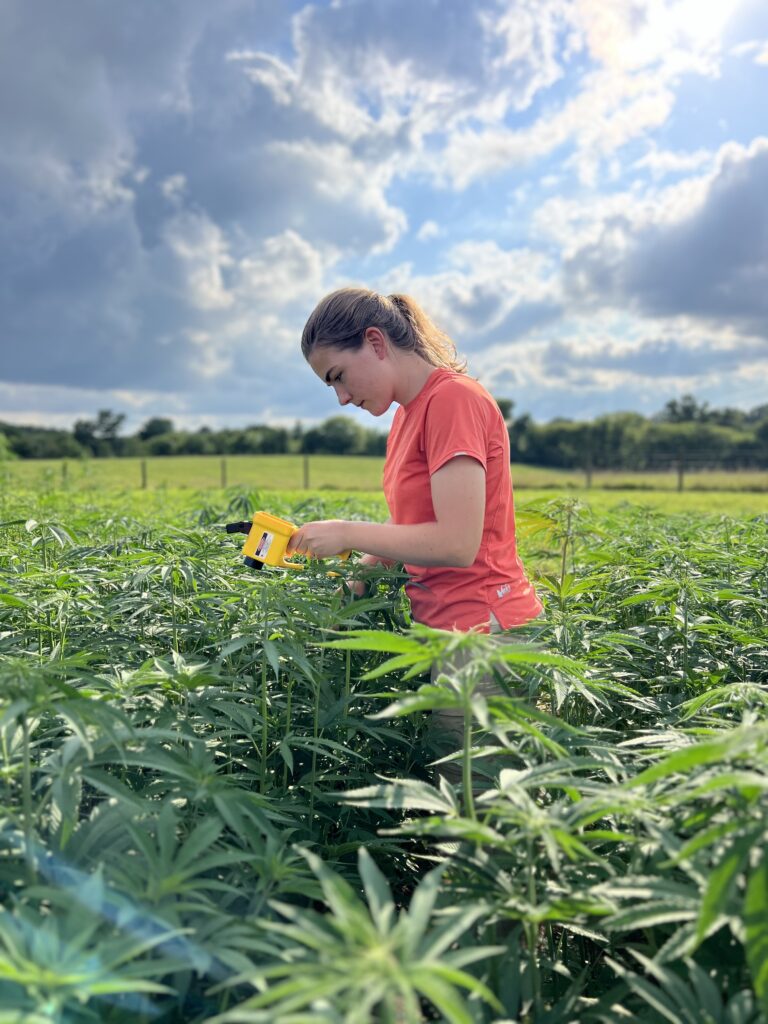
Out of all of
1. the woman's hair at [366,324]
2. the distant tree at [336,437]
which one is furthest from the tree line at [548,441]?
the woman's hair at [366,324]

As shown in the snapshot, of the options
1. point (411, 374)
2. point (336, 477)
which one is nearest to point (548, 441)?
point (336, 477)

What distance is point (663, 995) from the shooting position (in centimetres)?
108

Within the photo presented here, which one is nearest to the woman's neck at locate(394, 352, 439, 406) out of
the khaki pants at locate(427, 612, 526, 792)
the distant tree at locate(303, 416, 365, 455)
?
the khaki pants at locate(427, 612, 526, 792)

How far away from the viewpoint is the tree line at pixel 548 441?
128 feet

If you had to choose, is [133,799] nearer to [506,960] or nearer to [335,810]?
[506,960]

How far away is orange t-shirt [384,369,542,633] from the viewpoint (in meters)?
2.16

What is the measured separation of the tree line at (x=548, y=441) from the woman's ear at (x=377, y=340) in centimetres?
2892

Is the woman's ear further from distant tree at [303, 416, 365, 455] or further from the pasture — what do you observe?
distant tree at [303, 416, 365, 455]

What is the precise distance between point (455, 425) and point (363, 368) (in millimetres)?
388

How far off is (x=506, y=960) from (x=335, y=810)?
79cm

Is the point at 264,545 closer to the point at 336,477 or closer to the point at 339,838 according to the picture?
the point at 339,838

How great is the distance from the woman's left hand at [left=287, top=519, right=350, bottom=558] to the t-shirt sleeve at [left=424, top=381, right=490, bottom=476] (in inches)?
12.2

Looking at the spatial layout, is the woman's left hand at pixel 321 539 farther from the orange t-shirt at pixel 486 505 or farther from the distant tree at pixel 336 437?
the distant tree at pixel 336 437

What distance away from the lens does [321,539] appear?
218cm
